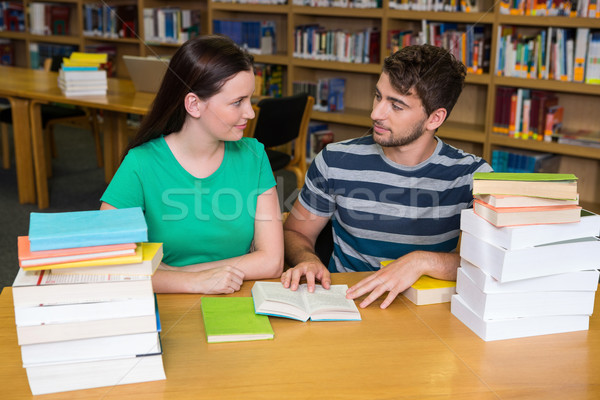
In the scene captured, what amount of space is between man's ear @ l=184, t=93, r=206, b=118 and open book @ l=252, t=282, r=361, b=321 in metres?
0.49

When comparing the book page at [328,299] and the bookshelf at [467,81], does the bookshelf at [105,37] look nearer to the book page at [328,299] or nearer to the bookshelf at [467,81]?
the bookshelf at [467,81]

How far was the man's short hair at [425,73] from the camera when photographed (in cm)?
170

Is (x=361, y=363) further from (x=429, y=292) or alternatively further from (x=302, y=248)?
(x=302, y=248)

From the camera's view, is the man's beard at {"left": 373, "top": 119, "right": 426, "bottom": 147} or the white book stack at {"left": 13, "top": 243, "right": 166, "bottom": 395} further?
the man's beard at {"left": 373, "top": 119, "right": 426, "bottom": 147}

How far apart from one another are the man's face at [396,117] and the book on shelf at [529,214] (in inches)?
21.6

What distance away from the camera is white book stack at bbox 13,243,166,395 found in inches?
37.4

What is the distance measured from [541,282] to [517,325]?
96mm

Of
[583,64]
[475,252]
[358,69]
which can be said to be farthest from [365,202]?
[358,69]

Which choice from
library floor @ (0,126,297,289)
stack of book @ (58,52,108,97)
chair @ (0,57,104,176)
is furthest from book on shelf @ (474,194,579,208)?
chair @ (0,57,104,176)

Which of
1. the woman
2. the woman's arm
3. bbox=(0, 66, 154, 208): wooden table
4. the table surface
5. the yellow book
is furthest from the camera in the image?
the yellow book

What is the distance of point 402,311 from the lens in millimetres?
1314

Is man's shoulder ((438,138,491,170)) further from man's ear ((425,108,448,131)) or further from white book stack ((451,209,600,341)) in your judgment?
white book stack ((451,209,600,341))

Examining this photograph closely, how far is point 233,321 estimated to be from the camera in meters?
1.22

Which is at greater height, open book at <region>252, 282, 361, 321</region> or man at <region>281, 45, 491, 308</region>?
man at <region>281, 45, 491, 308</region>
